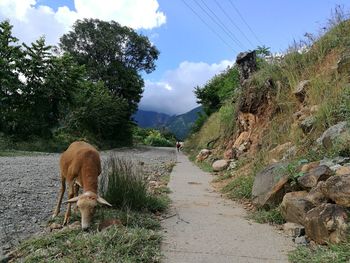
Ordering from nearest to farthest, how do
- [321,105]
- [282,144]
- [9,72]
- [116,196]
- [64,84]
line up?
1. [116,196]
2. [321,105]
3. [282,144]
4. [9,72]
5. [64,84]

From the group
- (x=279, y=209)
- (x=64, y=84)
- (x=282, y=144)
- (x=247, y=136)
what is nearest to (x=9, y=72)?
(x=64, y=84)

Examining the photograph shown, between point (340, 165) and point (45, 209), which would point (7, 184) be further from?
point (340, 165)

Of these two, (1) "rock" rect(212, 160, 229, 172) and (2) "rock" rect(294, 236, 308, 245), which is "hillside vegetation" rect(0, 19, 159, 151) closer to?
(1) "rock" rect(212, 160, 229, 172)

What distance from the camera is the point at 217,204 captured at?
7.85m

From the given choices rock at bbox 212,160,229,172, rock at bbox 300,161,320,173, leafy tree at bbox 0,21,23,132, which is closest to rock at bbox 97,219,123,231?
rock at bbox 300,161,320,173

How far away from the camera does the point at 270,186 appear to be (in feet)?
22.9

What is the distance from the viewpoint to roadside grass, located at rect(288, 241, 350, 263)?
416cm

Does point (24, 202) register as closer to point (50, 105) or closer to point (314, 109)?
point (314, 109)

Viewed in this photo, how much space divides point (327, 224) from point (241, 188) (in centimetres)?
385

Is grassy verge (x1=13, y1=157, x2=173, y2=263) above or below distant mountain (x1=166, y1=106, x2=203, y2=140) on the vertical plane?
below

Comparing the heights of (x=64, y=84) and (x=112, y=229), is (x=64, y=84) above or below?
above

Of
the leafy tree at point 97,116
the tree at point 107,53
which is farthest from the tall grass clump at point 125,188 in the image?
the tree at point 107,53

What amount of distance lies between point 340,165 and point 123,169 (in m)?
3.28

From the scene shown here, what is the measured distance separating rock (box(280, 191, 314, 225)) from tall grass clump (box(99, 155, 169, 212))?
207 centimetres
